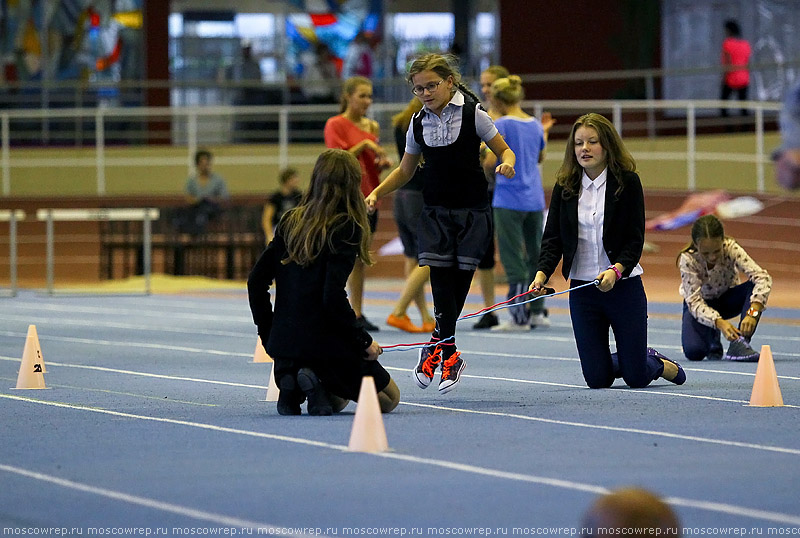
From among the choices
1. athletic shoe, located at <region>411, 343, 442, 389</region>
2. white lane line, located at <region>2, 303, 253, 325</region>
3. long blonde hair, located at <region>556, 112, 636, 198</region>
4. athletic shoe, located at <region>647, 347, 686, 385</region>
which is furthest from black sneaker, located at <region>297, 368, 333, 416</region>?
white lane line, located at <region>2, 303, 253, 325</region>

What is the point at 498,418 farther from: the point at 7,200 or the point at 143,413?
the point at 7,200

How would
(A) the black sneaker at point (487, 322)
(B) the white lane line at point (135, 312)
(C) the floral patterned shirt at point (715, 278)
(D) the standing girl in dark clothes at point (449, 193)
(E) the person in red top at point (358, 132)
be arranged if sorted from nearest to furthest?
(D) the standing girl in dark clothes at point (449, 193) → (C) the floral patterned shirt at point (715, 278) → (E) the person in red top at point (358, 132) → (A) the black sneaker at point (487, 322) → (B) the white lane line at point (135, 312)

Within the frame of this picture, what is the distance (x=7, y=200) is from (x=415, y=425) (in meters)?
17.1

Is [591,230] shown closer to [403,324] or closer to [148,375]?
[148,375]

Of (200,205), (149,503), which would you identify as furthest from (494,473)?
(200,205)

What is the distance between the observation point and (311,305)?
6855mm

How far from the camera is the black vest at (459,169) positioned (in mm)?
7812

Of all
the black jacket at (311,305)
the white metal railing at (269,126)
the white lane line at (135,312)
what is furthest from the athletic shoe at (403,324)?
the white metal railing at (269,126)

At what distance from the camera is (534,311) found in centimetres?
1191

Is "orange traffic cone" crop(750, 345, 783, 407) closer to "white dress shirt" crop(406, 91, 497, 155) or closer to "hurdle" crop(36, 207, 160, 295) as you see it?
"white dress shirt" crop(406, 91, 497, 155)

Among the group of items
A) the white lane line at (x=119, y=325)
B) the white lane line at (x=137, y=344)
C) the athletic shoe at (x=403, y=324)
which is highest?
the athletic shoe at (x=403, y=324)

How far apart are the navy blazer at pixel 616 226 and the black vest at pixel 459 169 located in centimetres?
46

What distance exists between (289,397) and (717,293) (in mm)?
3643

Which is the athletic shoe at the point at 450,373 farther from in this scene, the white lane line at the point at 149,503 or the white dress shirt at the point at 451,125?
the white lane line at the point at 149,503
